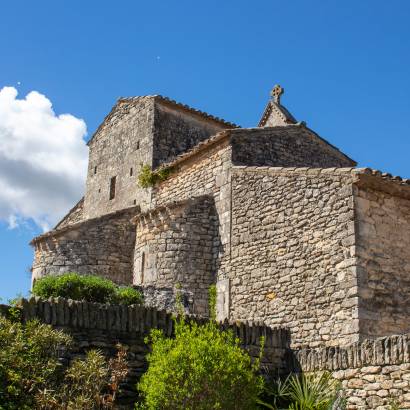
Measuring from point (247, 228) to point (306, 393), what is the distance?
23.3 ft

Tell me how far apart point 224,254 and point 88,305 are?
774 cm

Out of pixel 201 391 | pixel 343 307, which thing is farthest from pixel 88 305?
pixel 343 307

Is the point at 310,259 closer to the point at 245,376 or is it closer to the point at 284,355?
the point at 284,355

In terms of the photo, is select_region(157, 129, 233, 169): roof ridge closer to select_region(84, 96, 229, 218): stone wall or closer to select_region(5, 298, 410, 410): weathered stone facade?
select_region(84, 96, 229, 218): stone wall

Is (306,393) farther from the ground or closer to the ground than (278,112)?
closer to the ground

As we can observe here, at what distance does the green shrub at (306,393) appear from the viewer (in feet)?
29.2

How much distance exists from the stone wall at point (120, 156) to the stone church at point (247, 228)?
4cm

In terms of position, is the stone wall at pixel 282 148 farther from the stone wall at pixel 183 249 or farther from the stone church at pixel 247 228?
the stone wall at pixel 183 249

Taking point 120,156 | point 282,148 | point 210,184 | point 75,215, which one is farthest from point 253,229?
point 75,215

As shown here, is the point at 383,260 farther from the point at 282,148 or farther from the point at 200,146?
the point at 200,146

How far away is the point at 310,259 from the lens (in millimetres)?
13734

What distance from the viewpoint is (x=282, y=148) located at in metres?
18.7

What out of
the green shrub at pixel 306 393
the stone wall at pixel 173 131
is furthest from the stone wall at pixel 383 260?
the stone wall at pixel 173 131

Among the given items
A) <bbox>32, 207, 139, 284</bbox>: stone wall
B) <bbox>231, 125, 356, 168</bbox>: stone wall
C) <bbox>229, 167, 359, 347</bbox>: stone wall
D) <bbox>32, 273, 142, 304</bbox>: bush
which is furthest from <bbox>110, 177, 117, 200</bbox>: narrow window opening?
<bbox>32, 273, 142, 304</bbox>: bush
